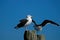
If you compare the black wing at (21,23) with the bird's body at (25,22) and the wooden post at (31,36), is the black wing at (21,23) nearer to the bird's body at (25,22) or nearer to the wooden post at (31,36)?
the bird's body at (25,22)

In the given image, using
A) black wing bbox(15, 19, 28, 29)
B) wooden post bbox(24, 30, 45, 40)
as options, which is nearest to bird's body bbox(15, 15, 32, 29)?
black wing bbox(15, 19, 28, 29)

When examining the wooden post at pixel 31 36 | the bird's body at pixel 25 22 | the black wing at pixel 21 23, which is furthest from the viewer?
the bird's body at pixel 25 22

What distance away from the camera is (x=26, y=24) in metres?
10.2

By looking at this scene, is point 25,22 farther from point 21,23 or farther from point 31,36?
point 31,36

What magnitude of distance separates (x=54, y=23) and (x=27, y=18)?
2.31m

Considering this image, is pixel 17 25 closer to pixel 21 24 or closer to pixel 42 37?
pixel 21 24

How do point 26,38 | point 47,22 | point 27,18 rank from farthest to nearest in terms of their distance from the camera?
point 47,22
point 27,18
point 26,38

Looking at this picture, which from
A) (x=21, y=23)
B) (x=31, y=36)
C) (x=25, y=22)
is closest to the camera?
(x=31, y=36)

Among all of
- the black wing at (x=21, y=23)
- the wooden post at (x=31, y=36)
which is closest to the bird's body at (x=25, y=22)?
the black wing at (x=21, y=23)

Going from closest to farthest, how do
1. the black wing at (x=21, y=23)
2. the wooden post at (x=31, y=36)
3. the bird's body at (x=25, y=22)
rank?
the wooden post at (x=31, y=36) < the black wing at (x=21, y=23) < the bird's body at (x=25, y=22)

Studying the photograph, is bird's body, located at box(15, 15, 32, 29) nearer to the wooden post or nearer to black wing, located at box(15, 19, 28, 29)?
black wing, located at box(15, 19, 28, 29)

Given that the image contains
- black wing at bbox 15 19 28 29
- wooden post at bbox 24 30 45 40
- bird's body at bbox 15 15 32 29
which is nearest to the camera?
wooden post at bbox 24 30 45 40

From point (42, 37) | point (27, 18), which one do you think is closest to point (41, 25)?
point (27, 18)

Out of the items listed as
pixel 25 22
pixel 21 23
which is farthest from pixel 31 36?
pixel 25 22
